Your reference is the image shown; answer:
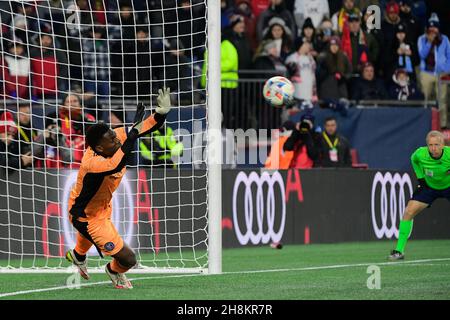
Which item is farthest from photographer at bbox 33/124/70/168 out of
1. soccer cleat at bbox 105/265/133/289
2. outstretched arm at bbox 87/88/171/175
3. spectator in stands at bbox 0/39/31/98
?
soccer cleat at bbox 105/265/133/289

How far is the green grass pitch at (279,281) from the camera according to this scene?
433 inches

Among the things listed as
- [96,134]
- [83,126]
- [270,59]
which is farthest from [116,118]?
[270,59]

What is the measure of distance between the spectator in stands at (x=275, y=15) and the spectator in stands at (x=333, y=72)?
0.80 m

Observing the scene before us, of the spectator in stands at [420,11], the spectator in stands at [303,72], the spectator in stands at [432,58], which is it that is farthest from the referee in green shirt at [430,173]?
the spectator in stands at [420,11]

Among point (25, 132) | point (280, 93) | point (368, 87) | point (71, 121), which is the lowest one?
point (25, 132)

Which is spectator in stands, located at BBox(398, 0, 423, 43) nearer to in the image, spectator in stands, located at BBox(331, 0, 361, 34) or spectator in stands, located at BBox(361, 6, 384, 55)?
spectator in stands, located at BBox(361, 6, 384, 55)

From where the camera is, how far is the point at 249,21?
22.3 m

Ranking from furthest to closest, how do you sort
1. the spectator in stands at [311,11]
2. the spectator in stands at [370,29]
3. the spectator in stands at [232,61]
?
the spectator in stands at [370,29]
the spectator in stands at [311,11]
the spectator in stands at [232,61]

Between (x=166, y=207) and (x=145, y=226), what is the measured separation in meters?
0.49

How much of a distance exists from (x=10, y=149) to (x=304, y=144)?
21.7 ft

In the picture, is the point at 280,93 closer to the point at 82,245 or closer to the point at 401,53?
the point at 82,245

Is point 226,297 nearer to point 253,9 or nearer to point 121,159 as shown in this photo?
point 121,159

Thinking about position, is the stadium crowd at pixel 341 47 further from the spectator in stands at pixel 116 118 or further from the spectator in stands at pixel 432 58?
the spectator in stands at pixel 116 118

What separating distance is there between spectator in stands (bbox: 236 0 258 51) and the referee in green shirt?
587cm
